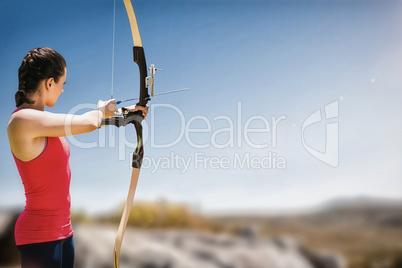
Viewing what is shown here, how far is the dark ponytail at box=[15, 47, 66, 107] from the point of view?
83 cm

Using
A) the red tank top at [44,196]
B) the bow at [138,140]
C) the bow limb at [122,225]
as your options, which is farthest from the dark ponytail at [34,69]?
the bow limb at [122,225]

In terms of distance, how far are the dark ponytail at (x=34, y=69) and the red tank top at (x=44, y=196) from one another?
14 centimetres

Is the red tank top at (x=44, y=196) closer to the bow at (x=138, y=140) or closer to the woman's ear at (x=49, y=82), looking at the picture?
the woman's ear at (x=49, y=82)

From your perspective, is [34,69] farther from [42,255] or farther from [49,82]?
[42,255]

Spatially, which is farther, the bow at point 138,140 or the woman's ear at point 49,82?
the bow at point 138,140

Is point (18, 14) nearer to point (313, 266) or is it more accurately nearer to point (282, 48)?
point (282, 48)

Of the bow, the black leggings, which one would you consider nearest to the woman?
the black leggings

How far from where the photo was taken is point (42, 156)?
32.4 inches

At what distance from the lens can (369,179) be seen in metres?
2.30

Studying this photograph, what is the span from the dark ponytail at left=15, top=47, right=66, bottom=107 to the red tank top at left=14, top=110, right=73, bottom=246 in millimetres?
137

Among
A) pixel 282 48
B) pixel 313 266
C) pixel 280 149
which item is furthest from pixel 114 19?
pixel 313 266

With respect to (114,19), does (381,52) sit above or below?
below

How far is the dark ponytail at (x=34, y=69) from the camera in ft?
2.73

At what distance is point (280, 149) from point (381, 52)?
101 cm
